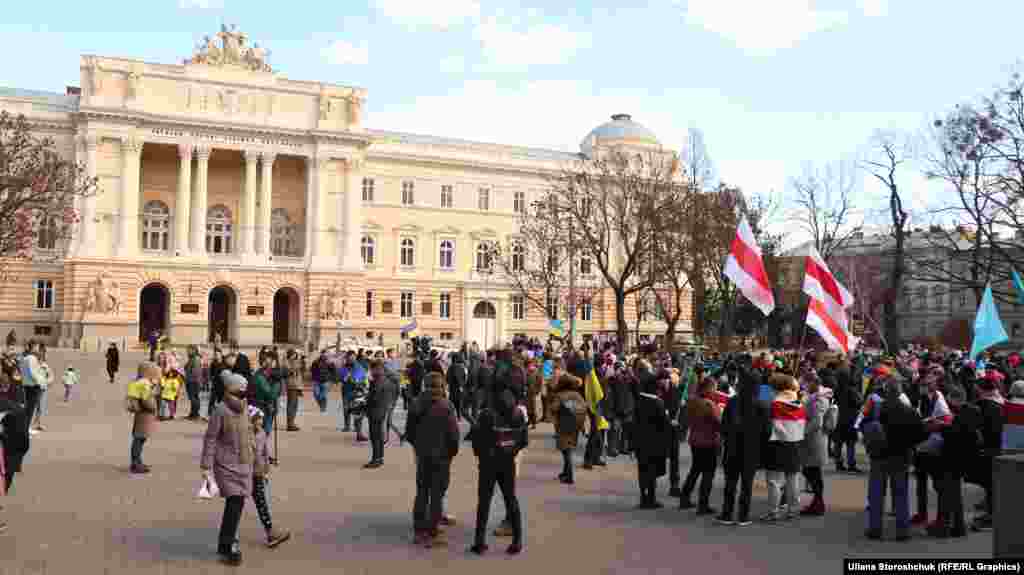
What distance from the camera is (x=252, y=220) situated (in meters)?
57.5

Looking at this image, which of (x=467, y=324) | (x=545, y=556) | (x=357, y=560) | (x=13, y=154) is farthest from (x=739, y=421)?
(x=467, y=324)

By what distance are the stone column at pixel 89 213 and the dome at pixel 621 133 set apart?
123ft

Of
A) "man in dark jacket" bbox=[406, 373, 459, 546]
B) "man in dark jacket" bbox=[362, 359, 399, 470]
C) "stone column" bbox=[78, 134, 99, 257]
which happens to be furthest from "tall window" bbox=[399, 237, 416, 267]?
"man in dark jacket" bbox=[406, 373, 459, 546]

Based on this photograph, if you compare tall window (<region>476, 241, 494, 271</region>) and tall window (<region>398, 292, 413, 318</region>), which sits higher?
tall window (<region>476, 241, 494, 271</region>)

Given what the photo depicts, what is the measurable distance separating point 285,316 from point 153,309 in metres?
8.70

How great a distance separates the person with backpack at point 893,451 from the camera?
9812 mm

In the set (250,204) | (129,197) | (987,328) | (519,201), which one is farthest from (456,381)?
(519,201)

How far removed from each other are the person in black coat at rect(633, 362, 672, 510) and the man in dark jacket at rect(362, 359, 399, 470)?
492 centimetres

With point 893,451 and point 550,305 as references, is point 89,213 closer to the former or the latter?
point 550,305

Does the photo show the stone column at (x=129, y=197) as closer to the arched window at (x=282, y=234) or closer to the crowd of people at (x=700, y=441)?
the arched window at (x=282, y=234)

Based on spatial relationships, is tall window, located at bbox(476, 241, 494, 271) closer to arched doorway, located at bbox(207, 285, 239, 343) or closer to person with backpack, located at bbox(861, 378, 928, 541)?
arched doorway, located at bbox(207, 285, 239, 343)

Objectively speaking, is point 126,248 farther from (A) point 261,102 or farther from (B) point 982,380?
(B) point 982,380

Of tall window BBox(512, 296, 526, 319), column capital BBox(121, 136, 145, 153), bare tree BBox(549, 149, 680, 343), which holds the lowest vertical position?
tall window BBox(512, 296, 526, 319)

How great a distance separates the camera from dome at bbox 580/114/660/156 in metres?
72.5
